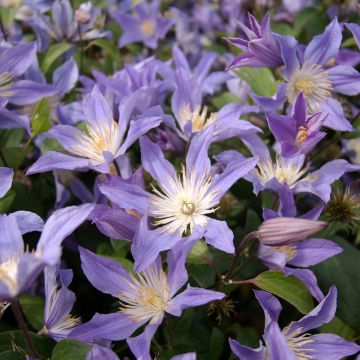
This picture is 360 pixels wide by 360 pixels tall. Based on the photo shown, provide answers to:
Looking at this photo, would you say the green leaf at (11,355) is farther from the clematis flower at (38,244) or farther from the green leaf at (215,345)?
the green leaf at (215,345)

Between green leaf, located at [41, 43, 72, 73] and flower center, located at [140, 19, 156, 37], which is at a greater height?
green leaf, located at [41, 43, 72, 73]

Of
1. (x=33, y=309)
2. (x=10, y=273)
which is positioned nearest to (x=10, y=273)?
(x=10, y=273)

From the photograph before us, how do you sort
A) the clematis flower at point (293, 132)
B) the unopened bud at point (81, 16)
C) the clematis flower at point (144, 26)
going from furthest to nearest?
the clematis flower at point (144, 26), the unopened bud at point (81, 16), the clematis flower at point (293, 132)

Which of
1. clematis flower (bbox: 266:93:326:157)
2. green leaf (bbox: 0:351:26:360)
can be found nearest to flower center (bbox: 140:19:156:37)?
clematis flower (bbox: 266:93:326:157)

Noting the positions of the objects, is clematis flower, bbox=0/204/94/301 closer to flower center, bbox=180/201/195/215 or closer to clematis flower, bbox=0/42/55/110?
flower center, bbox=180/201/195/215

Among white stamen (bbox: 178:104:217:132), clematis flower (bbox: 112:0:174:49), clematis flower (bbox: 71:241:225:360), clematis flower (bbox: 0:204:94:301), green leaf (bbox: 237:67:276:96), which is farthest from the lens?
clematis flower (bbox: 112:0:174:49)

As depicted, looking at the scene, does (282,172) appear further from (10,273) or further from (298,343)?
(10,273)

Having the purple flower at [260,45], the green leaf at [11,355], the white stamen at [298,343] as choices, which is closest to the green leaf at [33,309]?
the green leaf at [11,355]
